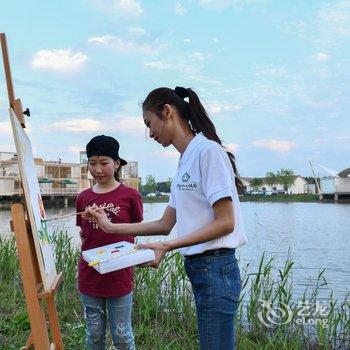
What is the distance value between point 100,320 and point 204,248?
1123 millimetres

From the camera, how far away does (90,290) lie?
2.57m

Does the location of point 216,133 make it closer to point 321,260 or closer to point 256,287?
point 256,287

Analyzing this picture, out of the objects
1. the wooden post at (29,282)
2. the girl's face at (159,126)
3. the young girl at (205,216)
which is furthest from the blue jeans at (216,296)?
the wooden post at (29,282)

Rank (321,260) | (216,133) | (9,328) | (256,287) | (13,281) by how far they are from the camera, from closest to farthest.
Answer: (216,133), (9,328), (256,287), (13,281), (321,260)

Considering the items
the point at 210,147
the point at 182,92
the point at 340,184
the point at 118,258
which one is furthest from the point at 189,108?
the point at 340,184

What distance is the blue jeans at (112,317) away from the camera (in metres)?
2.58

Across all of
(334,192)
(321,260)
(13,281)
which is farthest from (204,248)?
(334,192)

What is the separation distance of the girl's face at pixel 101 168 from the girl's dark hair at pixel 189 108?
775mm

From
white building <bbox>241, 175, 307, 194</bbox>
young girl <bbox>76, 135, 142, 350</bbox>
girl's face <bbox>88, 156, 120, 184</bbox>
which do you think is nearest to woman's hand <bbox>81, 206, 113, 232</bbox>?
young girl <bbox>76, 135, 142, 350</bbox>

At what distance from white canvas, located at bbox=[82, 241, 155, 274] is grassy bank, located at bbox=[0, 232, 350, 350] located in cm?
152

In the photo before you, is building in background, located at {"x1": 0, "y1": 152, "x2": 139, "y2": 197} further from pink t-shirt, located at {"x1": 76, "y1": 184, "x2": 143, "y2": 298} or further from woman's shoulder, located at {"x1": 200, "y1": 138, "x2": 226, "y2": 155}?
woman's shoulder, located at {"x1": 200, "y1": 138, "x2": 226, "y2": 155}

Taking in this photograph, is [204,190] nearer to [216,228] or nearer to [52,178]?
A: [216,228]

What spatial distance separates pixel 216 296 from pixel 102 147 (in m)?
1.21

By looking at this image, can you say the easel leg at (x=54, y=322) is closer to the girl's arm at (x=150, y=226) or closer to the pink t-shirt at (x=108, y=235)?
the pink t-shirt at (x=108, y=235)
